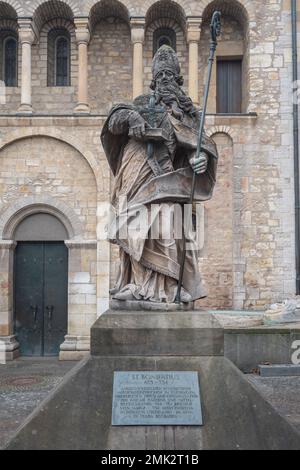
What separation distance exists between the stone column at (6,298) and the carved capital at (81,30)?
18.3 ft

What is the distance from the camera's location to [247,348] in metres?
10.6

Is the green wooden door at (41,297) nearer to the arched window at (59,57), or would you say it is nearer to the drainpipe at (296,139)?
the arched window at (59,57)

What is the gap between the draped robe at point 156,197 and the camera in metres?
4.32

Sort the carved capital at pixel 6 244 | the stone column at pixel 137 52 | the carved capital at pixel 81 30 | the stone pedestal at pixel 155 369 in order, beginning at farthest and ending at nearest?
1. the carved capital at pixel 81 30
2. the stone column at pixel 137 52
3. the carved capital at pixel 6 244
4. the stone pedestal at pixel 155 369

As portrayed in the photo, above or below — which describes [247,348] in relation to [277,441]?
below

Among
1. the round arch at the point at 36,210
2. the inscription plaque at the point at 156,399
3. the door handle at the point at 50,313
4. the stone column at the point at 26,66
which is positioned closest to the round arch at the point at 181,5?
the stone column at the point at 26,66

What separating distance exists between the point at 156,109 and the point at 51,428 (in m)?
2.59

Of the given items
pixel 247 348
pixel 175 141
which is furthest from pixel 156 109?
pixel 247 348

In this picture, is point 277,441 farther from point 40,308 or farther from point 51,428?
point 40,308

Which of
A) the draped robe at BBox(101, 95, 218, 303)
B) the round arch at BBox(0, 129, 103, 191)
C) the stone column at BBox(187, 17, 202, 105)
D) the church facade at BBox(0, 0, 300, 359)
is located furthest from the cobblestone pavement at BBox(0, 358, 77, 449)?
the stone column at BBox(187, 17, 202, 105)

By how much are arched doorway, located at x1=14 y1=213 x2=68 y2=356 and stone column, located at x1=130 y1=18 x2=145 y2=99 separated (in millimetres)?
4049

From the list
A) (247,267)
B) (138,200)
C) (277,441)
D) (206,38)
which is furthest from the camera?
(206,38)

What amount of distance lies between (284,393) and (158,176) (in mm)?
5245

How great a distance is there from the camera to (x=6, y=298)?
45.6ft
